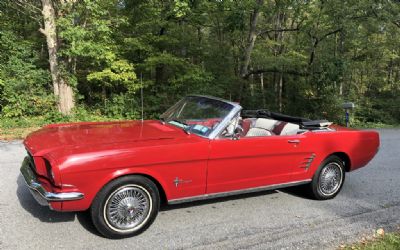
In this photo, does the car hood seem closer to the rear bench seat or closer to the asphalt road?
the asphalt road

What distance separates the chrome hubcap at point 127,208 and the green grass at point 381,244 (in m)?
2.26

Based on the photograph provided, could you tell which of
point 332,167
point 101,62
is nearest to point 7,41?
point 101,62

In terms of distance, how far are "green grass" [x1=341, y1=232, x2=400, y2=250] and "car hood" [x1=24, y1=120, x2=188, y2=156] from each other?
235 centimetres

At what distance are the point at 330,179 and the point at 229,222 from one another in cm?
202

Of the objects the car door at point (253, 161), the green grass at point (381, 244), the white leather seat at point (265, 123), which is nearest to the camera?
the green grass at point (381, 244)

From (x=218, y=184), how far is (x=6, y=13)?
1317 centimetres

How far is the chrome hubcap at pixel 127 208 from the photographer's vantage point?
4156mm

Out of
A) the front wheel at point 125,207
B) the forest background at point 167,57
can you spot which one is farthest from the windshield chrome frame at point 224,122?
the forest background at point 167,57

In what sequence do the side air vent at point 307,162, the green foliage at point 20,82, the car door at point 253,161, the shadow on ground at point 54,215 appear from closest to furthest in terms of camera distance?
the shadow on ground at point 54,215 → the car door at point 253,161 → the side air vent at point 307,162 → the green foliage at point 20,82

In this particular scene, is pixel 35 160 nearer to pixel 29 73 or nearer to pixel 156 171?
pixel 156 171

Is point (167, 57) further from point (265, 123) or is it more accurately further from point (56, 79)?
point (265, 123)

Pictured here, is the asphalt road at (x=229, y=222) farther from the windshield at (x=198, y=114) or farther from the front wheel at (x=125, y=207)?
the windshield at (x=198, y=114)

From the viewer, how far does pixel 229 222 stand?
4836 mm

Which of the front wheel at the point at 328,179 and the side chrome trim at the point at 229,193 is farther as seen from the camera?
the front wheel at the point at 328,179
